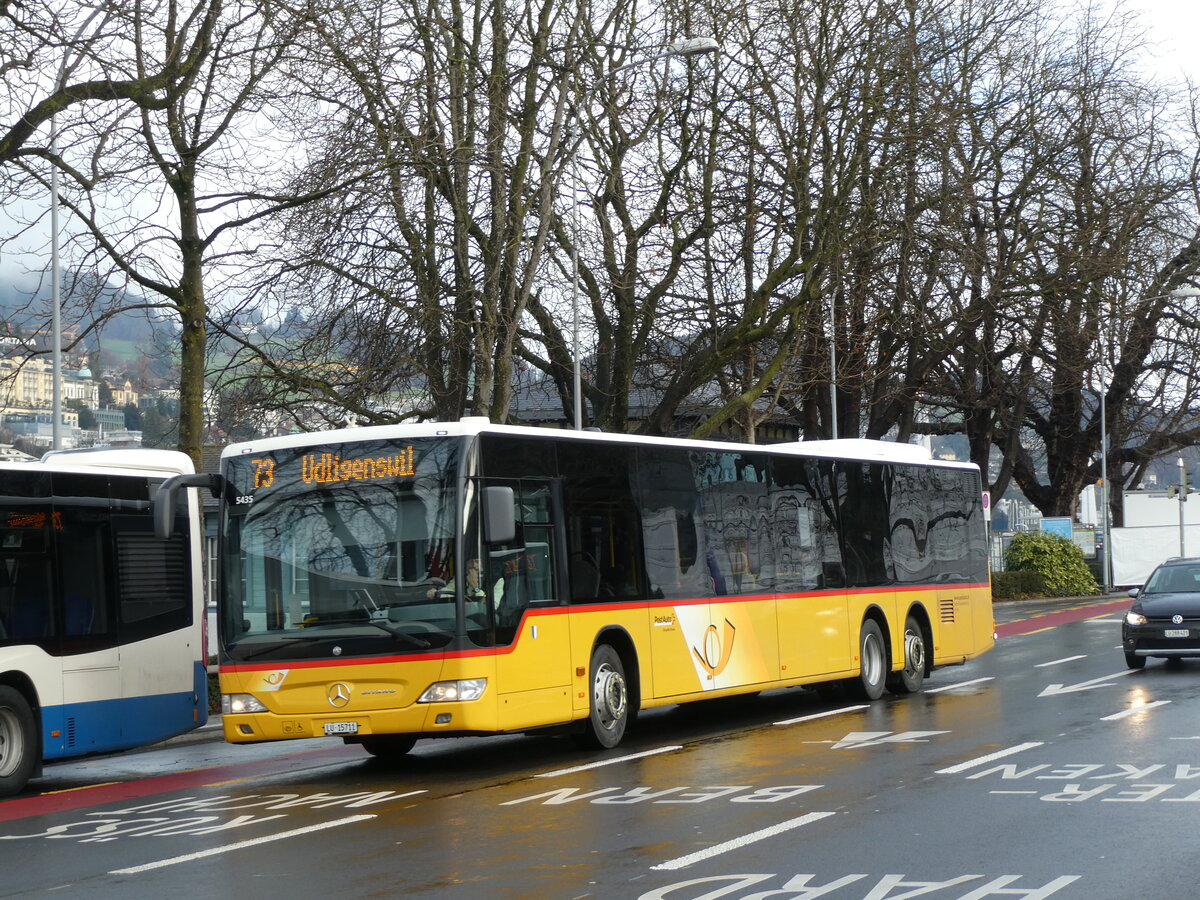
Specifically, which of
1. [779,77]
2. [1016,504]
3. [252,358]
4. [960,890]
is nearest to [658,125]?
[779,77]

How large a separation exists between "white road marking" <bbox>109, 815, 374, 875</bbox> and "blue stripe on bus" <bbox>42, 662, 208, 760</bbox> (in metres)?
4.19

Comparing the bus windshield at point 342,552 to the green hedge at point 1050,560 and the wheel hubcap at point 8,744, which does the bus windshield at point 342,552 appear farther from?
the green hedge at point 1050,560

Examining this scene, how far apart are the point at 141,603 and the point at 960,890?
9811 millimetres

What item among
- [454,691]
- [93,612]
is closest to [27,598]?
[93,612]

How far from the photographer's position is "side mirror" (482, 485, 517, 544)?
1345 cm

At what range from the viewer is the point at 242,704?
13.9m

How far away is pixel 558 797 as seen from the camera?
1188 centimetres

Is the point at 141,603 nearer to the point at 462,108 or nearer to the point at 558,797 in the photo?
the point at 558,797

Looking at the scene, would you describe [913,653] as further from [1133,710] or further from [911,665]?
[1133,710]

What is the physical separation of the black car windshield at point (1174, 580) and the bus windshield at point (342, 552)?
14130 millimetres

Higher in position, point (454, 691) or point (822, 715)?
point (454, 691)

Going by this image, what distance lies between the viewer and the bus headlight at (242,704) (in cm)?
1384

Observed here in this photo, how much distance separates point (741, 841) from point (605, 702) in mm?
5747

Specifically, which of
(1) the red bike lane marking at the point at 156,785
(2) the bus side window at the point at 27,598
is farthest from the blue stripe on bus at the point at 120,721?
(2) the bus side window at the point at 27,598
